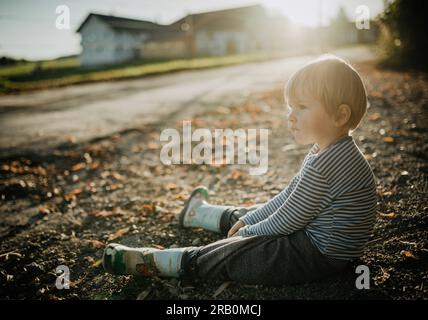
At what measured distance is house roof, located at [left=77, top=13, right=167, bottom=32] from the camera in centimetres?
3300

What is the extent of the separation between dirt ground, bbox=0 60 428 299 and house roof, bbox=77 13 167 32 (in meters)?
31.4

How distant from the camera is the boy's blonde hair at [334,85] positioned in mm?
1703

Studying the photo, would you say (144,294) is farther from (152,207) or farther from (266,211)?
(152,207)

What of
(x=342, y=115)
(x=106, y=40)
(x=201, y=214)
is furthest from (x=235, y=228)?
(x=106, y=40)

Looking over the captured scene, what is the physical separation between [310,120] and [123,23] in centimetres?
3727

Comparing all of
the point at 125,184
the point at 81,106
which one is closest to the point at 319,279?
the point at 125,184

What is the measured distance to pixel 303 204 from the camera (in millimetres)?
1785
